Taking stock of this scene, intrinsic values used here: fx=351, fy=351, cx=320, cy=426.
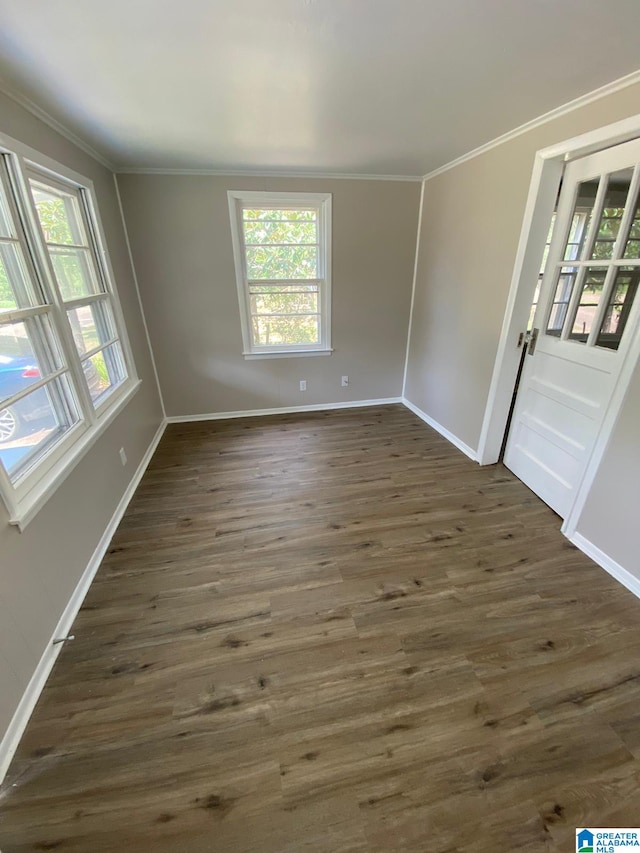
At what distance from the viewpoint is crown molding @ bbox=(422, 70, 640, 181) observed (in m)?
1.61

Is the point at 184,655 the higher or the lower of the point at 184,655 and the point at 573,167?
the lower

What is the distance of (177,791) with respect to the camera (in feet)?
3.79

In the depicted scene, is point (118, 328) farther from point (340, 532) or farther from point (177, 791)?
A: point (177, 791)

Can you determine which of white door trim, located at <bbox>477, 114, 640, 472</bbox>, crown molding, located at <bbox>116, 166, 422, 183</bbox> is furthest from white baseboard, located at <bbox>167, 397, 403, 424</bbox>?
crown molding, located at <bbox>116, 166, 422, 183</bbox>

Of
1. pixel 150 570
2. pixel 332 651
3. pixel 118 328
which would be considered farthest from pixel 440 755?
pixel 118 328

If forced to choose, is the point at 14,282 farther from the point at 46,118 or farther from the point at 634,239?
the point at 634,239

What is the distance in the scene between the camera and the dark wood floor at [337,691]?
3.59 ft

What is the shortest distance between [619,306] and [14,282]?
3056 millimetres

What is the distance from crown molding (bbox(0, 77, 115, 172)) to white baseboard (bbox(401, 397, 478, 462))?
354cm

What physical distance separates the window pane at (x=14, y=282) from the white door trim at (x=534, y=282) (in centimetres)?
285

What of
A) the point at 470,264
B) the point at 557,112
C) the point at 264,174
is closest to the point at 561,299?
the point at 470,264

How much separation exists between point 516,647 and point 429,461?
1.61 meters

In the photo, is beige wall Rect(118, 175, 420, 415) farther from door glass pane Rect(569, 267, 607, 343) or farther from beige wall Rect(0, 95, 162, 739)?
door glass pane Rect(569, 267, 607, 343)

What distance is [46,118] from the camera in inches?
73.9
